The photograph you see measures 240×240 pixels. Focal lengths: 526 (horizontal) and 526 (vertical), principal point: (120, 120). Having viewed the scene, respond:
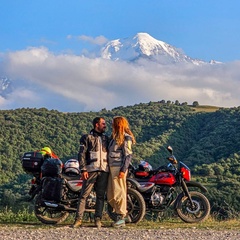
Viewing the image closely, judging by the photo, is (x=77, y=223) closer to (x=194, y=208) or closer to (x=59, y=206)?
(x=59, y=206)

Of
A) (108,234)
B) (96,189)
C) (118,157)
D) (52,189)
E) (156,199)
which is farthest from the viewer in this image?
(156,199)

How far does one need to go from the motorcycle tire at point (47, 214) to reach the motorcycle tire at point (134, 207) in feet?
3.60

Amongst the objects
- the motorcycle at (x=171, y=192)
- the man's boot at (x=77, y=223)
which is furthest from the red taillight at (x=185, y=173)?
the man's boot at (x=77, y=223)

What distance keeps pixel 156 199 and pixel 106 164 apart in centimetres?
152

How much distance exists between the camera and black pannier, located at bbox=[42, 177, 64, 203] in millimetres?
10261

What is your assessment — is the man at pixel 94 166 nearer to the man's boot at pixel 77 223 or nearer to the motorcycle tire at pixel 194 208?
the man's boot at pixel 77 223

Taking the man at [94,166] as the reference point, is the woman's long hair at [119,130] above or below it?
above

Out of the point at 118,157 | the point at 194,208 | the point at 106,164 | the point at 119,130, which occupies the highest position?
the point at 119,130

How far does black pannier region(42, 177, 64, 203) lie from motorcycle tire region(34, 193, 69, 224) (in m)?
0.21

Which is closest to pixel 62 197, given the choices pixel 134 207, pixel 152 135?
pixel 134 207

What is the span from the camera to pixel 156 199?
34.3 feet

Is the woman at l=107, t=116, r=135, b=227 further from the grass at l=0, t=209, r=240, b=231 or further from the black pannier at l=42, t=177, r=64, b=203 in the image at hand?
the black pannier at l=42, t=177, r=64, b=203

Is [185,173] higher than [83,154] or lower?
lower

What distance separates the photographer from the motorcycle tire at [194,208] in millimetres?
10562
